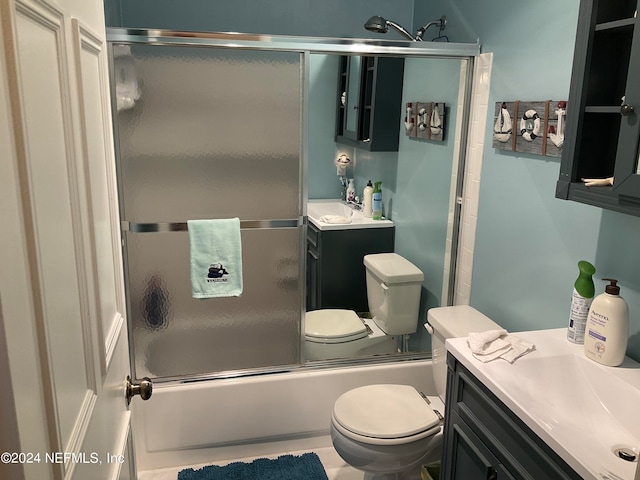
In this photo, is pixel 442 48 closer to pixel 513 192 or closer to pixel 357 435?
pixel 513 192

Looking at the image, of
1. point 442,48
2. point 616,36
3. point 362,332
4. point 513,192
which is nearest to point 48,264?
point 616,36

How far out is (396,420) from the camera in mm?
2113

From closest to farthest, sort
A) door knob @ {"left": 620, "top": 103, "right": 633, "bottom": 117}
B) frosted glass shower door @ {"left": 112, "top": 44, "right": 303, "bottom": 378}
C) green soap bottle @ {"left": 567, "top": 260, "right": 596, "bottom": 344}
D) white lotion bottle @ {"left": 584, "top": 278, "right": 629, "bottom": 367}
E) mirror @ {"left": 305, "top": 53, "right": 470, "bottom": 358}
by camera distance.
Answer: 1. door knob @ {"left": 620, "top": 103, "right": 633, "bottom": 117}
2. white lotion bottle @ {"left": 584, "top": 278, "right": 629, "bottom": 367}
3. green soap bottle @ {"left": 567, "top": 260, "right": 596, "bottom": 344}
4. frosted glass shower door @ {"left": 112, "top": 44, "right": 303, "bottom": 378}
5. mirror @ {"left": 305, "top": 53, "right": 470, "bottom": 358}

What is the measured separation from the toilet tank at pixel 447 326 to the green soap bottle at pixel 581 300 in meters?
0.48

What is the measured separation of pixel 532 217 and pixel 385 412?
991mm

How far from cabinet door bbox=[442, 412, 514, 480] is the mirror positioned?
1.07 meters

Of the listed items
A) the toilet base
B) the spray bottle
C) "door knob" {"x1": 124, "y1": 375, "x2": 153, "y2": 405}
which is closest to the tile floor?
the toilet base

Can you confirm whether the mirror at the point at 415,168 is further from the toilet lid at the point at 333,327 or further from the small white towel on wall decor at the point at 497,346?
the small white towel on wall decor at the point at 497,346

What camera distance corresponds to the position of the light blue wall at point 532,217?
174cm

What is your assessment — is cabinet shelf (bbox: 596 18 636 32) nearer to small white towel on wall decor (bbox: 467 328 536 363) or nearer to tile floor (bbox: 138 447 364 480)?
small white towel on wall decor (bbox: 467 328 536 363)

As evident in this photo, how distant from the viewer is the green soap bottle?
1697 mm

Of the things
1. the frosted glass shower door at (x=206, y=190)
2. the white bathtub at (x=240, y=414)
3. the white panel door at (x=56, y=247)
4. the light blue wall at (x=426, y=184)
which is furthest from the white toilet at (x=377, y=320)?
the white panel door at (x=56, y=247)

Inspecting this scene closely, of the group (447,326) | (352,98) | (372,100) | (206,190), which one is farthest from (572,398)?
(352,98)

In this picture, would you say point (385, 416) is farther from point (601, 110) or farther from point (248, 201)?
point (601, 110)
